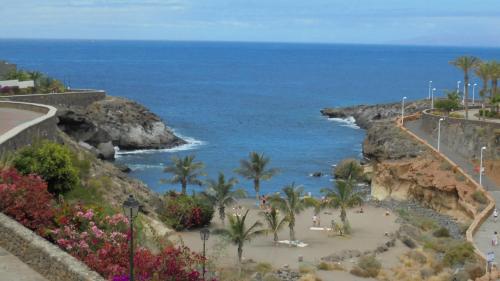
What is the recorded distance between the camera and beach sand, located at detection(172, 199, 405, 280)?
35219 mm

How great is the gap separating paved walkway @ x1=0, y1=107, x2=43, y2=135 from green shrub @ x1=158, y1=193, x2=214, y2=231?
331 inches

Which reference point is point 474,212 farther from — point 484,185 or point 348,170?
point 348,170

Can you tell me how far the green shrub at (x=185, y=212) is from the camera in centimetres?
4038

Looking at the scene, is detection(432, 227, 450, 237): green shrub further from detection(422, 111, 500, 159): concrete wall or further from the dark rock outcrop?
the dark rock outcrop

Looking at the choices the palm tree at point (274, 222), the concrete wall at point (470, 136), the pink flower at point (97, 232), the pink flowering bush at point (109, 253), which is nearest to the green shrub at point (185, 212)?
the palm tree at point (274, 222)

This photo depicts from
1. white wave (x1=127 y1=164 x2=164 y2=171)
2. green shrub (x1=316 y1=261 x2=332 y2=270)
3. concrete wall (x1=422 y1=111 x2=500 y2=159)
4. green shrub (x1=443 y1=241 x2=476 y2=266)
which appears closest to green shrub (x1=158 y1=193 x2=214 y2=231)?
green shrub (x1=316 y1=261 x2=332 y2=270)

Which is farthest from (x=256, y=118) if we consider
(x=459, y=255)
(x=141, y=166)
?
(x=459, y=255)

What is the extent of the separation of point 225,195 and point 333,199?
6.32 metres

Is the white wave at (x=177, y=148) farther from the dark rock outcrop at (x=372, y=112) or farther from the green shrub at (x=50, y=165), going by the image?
the green shrub at (x=50, y=165)

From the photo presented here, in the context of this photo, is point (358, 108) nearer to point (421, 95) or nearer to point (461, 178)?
point (421, 95)

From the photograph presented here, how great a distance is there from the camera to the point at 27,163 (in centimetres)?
2473

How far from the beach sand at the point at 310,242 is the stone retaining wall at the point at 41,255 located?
47.4 ft

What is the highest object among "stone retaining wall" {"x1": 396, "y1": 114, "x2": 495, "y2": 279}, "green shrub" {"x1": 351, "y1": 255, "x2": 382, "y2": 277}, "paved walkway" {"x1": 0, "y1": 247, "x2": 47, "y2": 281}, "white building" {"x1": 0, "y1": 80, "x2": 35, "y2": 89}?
"white building" {"x1": 0, "y1": 80, "x2": 35, "y2": 89}

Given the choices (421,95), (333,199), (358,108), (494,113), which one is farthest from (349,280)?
(421,95)
